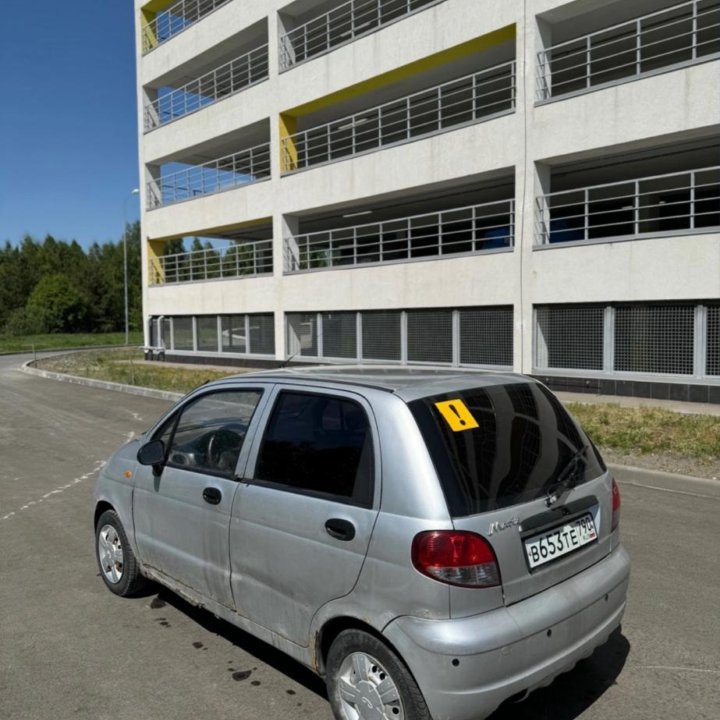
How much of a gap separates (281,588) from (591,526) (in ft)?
4.88

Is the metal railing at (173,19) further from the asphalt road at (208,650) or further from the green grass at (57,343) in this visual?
the asphalt road at (208,650)

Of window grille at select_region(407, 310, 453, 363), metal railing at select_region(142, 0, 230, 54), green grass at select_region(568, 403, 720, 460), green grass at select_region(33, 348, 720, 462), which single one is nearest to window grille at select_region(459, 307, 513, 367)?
window grille at select_region(407, 310, 453, 363)

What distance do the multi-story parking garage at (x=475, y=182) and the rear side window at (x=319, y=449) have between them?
1194 cm

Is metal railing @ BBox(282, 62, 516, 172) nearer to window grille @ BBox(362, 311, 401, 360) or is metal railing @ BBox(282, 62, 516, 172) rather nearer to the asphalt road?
window grille @ BBox(362, 311, 401, 360)

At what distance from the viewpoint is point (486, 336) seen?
1683cm

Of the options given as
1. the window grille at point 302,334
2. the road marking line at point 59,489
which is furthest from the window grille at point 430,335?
the road marking line at point 59,489

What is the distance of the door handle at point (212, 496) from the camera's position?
347 centimetres

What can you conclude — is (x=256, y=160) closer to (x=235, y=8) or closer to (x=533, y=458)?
(x=235, y=8)

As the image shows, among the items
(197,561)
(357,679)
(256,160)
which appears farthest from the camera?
(256,160)

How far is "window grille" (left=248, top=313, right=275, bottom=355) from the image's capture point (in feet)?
76.6

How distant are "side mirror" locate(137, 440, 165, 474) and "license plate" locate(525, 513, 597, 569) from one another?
2247 millimetres

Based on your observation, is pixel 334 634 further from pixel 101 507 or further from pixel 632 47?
pixel 632 47

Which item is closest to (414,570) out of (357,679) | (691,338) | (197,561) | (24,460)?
(357,679)

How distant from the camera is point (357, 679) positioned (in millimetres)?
2766
